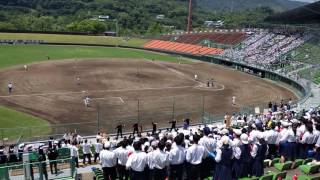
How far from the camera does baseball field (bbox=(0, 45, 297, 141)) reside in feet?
117

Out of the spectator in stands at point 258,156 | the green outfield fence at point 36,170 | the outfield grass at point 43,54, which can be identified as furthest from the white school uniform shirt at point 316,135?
the outfield grass at point 43,54

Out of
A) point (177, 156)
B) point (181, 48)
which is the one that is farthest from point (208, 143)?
point (181, 48)

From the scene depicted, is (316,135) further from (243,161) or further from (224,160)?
(224,160)

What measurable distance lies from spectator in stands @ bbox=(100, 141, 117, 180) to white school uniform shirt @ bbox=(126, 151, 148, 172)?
115 cm

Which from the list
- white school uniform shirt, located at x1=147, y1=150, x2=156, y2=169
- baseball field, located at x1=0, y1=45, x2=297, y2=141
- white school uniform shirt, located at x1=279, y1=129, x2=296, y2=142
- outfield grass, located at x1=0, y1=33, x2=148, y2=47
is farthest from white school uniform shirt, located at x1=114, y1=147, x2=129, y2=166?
outfield grass, located at x1=0, y1=33, x2=148, y2=47

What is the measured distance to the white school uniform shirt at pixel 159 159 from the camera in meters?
13.8

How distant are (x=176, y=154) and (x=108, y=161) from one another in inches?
98.2

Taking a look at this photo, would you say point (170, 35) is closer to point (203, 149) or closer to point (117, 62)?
point (117, 62)

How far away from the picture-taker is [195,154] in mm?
14445

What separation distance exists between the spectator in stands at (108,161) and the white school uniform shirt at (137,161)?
1151 mm

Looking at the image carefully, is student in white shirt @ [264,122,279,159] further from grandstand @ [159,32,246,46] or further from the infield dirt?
grandstand @ [159,32,246,46]

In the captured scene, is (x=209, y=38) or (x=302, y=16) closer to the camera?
(x=302, y=16)

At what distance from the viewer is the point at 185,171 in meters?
14.8

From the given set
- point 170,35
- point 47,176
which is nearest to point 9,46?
point 170,35
